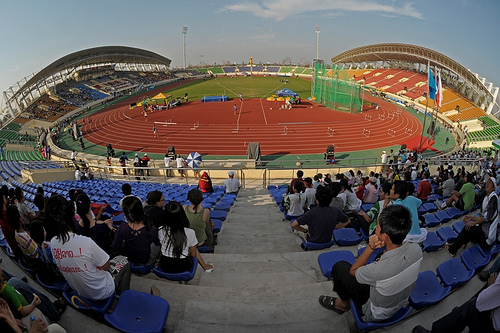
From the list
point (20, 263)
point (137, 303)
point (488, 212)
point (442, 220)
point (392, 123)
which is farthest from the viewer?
point (392, 123)

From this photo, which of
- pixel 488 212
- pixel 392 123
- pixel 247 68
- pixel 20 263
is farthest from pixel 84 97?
pixel 247 68

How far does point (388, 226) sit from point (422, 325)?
1.53 meters

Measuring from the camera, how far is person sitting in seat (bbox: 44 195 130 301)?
3.19m

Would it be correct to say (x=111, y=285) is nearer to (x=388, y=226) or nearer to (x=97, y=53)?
(x=388, y=226)

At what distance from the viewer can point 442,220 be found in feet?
21.9

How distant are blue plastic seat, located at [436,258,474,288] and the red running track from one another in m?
19.0

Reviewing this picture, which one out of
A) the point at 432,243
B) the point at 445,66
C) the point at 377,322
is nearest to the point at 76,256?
the point at 377,322

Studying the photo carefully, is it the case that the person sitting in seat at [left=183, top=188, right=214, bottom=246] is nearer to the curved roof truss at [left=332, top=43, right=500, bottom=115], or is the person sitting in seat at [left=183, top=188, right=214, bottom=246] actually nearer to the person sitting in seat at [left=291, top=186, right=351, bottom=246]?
the person sitting in seat at [left=291, top=186, right=351, bottom=246]

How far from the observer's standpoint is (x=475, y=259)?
4383 millimetres

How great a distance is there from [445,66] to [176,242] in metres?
57.1

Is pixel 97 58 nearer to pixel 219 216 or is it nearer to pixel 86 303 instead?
pixel 219 216

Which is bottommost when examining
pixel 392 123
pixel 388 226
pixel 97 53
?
pixel 392 123

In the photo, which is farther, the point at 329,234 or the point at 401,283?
the point at 329,234

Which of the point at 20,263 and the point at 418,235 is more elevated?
the point at 418,235
